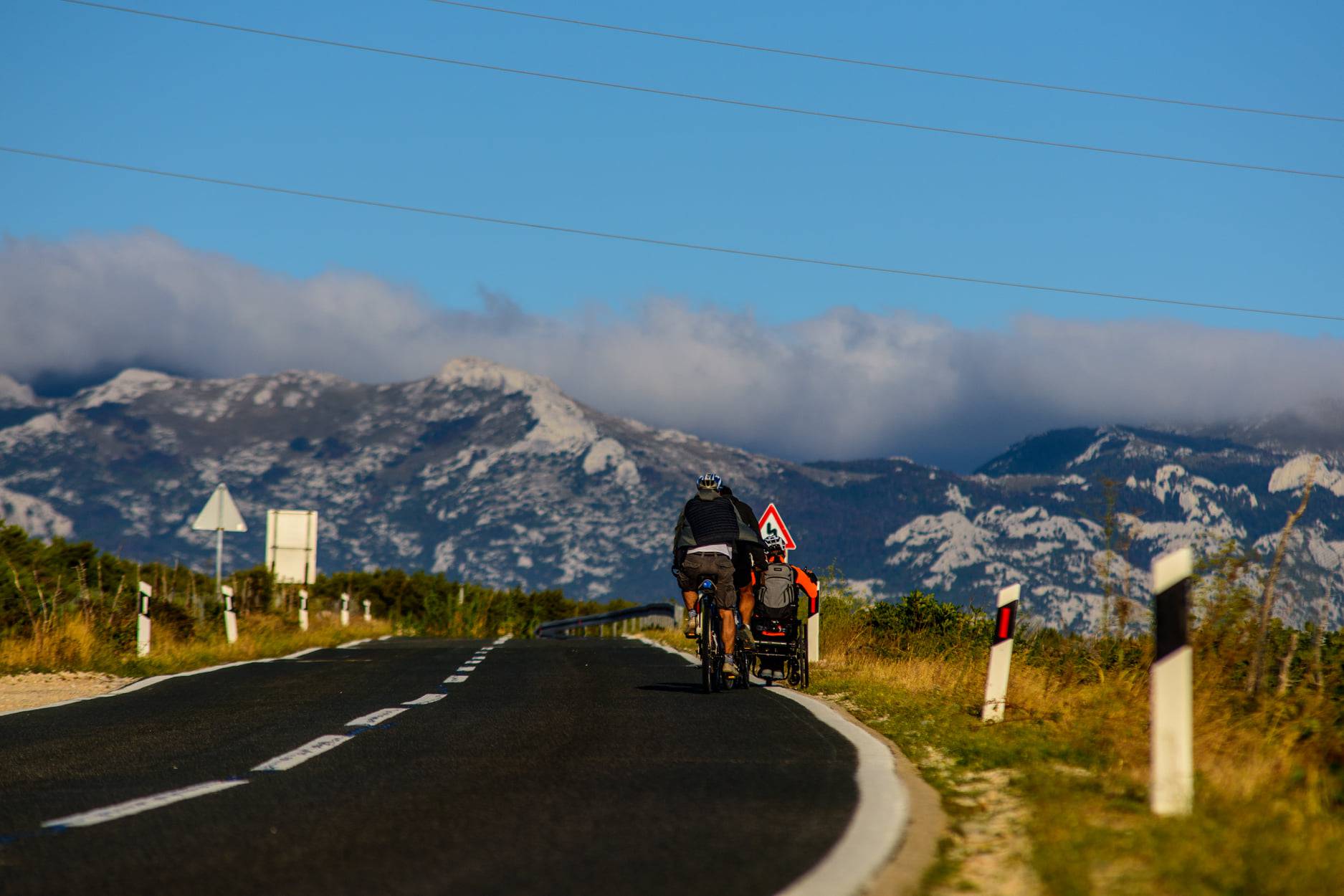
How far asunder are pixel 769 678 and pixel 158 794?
8.55 metres

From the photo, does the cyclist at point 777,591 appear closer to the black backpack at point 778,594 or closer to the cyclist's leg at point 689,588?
the black backpack at point 778,594

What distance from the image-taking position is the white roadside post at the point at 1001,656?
9570 mm

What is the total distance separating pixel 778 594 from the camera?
13742 mm

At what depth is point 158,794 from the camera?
22.8ft

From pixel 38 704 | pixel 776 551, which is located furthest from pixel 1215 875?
pixel 776 551

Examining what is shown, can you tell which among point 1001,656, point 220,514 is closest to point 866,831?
point 1001,656

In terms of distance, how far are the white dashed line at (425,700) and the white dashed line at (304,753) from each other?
7.72 ft

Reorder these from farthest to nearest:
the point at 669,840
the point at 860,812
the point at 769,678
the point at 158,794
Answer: the point at 769,678, the point at 158,794, the point at 860,812, the point at 669,840

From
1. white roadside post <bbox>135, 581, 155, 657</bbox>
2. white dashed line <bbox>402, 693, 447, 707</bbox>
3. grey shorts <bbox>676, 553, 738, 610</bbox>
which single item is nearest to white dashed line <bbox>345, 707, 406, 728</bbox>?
white dashed line <bbox>402, 693, 447, 707</bbox>

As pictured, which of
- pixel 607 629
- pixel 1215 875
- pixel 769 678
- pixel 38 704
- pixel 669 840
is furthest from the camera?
pixel 607 629

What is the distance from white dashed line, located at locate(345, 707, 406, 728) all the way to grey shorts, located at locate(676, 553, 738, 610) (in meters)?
2.80

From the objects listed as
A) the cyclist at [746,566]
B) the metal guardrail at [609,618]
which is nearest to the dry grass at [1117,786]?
the cyclist at [746,566]

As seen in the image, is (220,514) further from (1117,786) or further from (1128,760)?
(1117,786)

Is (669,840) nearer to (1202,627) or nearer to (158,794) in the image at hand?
(158,794)
